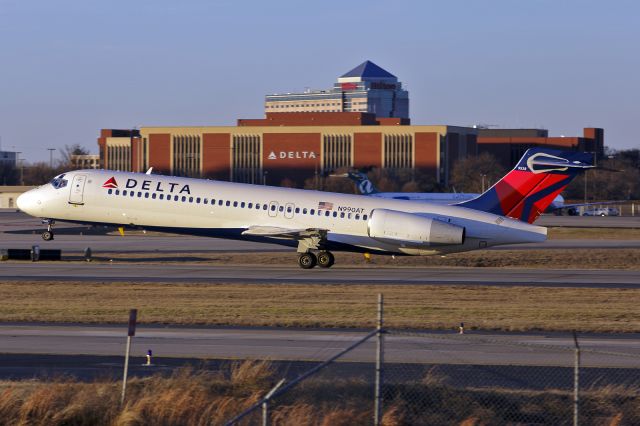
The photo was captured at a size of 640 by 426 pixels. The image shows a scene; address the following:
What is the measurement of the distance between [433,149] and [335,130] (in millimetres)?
12716

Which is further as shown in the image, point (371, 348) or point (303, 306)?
point (303, 306)

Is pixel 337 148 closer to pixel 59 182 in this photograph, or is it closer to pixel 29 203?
pixel 29 203

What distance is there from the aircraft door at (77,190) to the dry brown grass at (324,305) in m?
8.68

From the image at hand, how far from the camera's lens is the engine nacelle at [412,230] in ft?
123

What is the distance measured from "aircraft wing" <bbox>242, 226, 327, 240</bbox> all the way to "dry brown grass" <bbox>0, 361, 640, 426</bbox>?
2297 centimetres

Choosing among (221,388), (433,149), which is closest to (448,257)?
(221,388)

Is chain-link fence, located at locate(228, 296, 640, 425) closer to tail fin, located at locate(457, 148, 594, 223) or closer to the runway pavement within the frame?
tail fin, located at locate(457, 148, 594, 223)

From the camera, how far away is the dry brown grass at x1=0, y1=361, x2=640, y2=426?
42.7ft

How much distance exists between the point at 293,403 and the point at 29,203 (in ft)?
101

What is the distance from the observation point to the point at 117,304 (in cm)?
2745

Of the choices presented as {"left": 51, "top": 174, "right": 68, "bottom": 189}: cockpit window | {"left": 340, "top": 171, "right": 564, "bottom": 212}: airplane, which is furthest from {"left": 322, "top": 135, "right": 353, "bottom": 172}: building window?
{"left": 51, "top": 174, "right": 68, "bottom": 189}: cockpit window

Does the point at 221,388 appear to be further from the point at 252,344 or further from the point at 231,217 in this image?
the point at 231,217

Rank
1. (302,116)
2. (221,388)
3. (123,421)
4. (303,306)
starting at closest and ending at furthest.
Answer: (123,421) → (221,388) → (303,306) → (302,116)

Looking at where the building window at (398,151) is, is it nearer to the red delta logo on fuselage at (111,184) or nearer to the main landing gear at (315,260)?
the main landing gear at (315,260)
